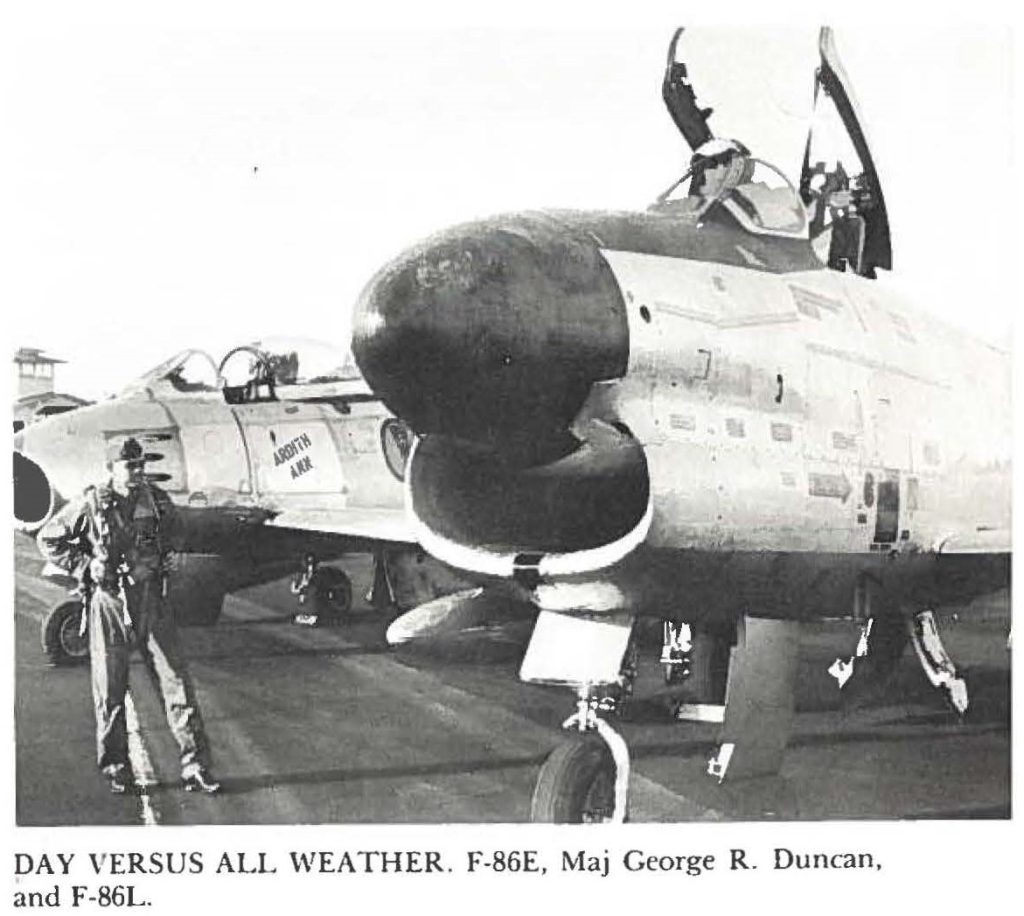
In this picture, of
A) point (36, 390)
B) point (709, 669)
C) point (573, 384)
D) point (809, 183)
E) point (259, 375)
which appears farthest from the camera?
point (259, 375)

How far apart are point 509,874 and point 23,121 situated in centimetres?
278

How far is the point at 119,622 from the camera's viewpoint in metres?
3.78

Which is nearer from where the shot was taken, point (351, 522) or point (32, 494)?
point (32, 494)

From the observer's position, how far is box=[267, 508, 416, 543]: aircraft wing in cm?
533

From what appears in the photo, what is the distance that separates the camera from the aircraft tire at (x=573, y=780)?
126 inches

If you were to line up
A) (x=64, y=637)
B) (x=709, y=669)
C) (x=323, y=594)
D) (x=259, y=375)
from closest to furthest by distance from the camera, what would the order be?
(x=709, y=669) < (x=64, y=637) < (x=259, y=375) < (x=323, y=594)

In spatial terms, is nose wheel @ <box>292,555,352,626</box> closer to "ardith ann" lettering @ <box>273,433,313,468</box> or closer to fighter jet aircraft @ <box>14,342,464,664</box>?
fighter jet aircraft @ <box>14,342,464,664</box>

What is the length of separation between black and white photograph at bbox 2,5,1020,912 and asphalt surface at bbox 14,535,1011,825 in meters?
0.02

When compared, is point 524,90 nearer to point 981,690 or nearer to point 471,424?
point 471,424

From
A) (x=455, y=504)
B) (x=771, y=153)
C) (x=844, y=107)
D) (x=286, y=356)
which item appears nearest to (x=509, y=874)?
(x=455, y=504)

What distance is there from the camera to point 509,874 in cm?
331

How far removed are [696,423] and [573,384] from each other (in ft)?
1.17

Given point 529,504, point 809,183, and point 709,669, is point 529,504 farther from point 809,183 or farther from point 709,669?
point 709,669

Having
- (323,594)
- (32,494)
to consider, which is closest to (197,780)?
(32,494)
